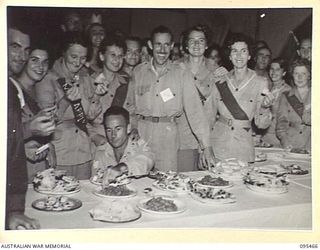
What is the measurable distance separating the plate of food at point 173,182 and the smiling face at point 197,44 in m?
0.24

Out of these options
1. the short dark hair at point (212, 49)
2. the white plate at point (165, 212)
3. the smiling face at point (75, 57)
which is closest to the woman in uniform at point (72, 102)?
the smiling face at point (75, 57)

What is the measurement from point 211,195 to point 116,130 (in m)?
0.22

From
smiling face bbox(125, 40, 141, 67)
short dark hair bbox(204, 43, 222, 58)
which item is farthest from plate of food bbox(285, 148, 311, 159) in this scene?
smiling face bbox(125, 40, 141, 67)

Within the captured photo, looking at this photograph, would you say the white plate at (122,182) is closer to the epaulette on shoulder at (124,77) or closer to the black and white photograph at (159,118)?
the black and white photograph at (159,118)

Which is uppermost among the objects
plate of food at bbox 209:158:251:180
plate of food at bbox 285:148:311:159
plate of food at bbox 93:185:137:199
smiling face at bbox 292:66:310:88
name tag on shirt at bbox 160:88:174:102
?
smiling face at bbox 292:66:310:88

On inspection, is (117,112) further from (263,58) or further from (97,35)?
(263,58)

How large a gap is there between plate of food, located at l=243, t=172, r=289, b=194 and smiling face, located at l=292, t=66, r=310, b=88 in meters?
0.18

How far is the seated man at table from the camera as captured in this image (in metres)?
0.92

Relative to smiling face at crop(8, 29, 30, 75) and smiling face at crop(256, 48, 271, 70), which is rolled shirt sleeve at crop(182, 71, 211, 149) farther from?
smiling face at crop(8, 29, 30, 75)

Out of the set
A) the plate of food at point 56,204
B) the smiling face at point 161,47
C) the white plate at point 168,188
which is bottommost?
the plate of food at point 56,204

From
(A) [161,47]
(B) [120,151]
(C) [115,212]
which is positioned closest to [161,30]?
(A) [161,47]

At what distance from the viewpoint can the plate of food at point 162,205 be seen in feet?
2.80

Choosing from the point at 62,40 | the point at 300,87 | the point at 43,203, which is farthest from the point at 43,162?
the point at 300,87

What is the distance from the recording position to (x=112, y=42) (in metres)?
0.92
